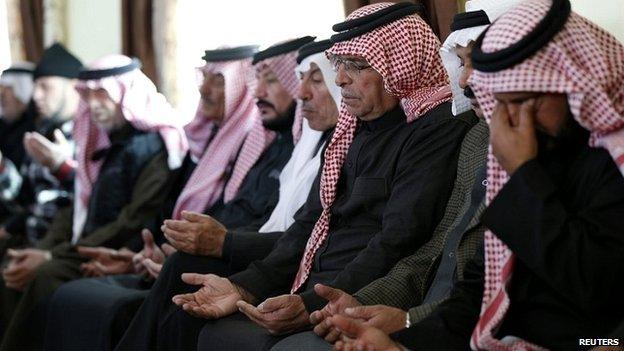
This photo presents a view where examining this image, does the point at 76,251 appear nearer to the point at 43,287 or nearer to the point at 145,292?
the point at 43,287

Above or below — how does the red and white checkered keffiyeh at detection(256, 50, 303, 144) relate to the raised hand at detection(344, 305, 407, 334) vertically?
above

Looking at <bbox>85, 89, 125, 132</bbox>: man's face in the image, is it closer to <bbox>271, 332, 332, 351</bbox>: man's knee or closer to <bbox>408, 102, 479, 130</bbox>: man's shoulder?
<bbox>408, 102, 479, 130</bbox>: man's shoulder

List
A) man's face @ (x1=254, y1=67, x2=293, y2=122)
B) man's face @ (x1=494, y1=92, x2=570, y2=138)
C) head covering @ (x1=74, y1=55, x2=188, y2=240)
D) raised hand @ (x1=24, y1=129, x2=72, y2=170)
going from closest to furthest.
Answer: man's face @ (x1=494, y1=92, x2=570, y2=138) → man's face @ (x1=254, y1=67, x2=293, y2=122) → head covering @ (x1=74, y1=55, x2=188, y2=240) → raised hand @ (x1=24, y1=129, x2=72, y2=170)

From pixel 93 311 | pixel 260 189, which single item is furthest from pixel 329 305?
pixel 93 311

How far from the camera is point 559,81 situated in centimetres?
234

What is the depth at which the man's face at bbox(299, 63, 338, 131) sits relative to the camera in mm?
4035

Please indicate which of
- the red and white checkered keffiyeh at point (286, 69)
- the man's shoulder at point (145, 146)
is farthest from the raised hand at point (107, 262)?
the red and white checkered keffiyeh at point (286, 69)

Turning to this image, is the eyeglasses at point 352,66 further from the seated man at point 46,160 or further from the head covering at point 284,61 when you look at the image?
the seated man at point 46,160

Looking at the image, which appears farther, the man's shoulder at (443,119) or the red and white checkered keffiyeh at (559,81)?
the man's shoulder at (443,119)

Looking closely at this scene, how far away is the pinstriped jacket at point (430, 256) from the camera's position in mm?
3061

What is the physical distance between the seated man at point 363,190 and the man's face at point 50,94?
3131 millimetres

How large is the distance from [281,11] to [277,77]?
1579 mm

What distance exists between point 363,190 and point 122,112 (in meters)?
2.52

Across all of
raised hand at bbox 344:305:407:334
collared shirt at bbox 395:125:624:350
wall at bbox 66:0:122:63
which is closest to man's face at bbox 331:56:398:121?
raised hand at bbox 344:305:407:334
